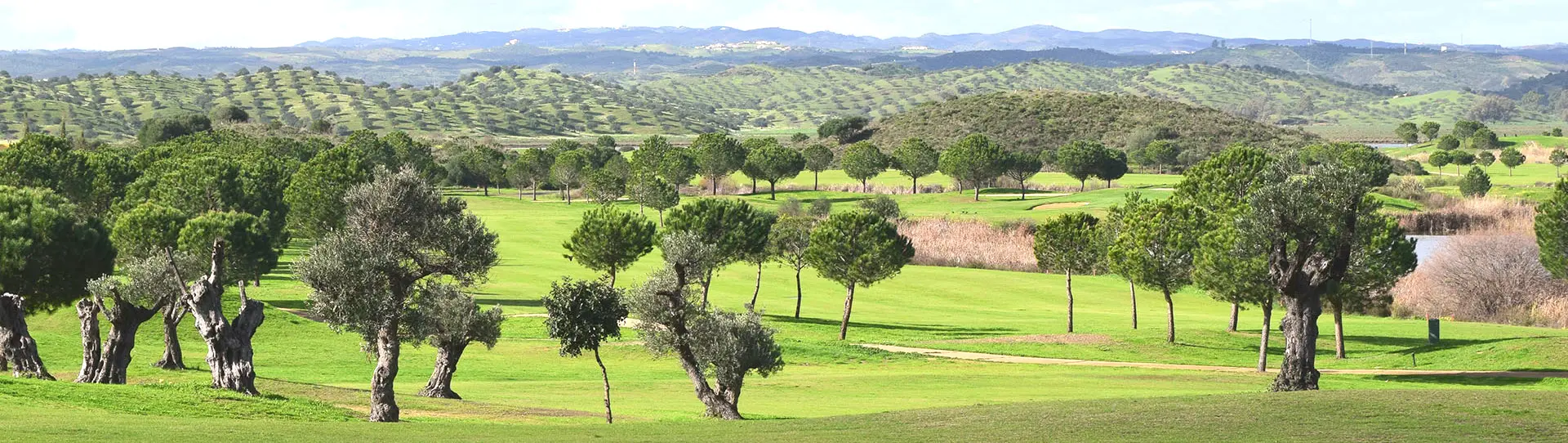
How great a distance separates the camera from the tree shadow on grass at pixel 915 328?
76.7 meters

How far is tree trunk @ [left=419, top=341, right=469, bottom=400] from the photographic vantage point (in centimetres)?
4578

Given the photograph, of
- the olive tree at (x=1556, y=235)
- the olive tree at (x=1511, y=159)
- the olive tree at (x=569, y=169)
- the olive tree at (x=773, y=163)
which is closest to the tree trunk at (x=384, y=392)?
the olive tree at (x=1556, y=235)

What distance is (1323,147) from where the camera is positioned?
596ft

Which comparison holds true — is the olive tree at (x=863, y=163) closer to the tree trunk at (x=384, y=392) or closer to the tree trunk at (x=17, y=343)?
the tree trunk at (x=17, y=343)

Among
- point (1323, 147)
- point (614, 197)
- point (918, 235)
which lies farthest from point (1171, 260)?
point (1323, 147)

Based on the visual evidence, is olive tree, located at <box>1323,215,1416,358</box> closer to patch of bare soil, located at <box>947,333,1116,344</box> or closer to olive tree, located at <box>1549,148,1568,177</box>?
patch of bare soil, located at <box>947,333,1116,344</box>

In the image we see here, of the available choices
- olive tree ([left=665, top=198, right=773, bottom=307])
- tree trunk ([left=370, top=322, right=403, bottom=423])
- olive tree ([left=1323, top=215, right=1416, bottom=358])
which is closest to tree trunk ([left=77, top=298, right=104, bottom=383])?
tree trunk ([left=370, top=322, right=403, bottom=423])

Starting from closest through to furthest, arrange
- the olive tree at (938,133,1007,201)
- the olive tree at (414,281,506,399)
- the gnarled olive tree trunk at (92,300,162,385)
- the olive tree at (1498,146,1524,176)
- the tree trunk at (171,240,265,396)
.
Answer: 1. the tree trunk at (171,240,265,396)
2. the olive tree at (414,281,506,399)
3. the gnarled olive tree trunk at (92,300,162,385)
4. the olive tree at (938,133,1007,201)
5. the olive tree at (1498,146,1524,176)

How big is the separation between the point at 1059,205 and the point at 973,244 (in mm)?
33838

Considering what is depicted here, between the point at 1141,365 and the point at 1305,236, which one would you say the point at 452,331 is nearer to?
the point at 1305,236

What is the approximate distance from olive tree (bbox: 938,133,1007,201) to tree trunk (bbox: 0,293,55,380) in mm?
134120

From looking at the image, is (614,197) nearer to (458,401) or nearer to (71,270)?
(71,270)

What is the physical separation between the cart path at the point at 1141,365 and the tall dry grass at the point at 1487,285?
1257 inches

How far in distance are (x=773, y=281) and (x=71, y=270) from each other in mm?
52050
